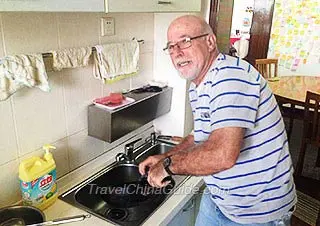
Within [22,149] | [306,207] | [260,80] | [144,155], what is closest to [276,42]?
[306,207]

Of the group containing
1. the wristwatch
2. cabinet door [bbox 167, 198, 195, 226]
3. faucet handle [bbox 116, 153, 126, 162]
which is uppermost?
the wristwatch

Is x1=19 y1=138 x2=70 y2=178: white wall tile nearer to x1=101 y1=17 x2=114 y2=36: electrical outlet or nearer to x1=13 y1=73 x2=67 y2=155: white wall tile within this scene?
x1=13 y1=73 x2=67 y2=155: white wall tile

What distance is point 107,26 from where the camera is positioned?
1382 mm

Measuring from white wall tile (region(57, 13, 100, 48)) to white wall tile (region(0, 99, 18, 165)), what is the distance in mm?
319

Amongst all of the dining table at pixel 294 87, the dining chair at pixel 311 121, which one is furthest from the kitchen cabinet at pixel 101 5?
the dining table at pixel 294 87

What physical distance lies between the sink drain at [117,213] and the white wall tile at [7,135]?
0.43 metres

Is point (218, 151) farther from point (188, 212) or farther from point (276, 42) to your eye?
point (276, 42)

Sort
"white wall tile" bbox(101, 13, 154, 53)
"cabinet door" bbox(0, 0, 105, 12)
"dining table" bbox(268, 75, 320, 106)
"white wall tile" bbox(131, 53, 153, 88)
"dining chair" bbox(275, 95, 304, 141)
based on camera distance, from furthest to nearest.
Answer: "dining chair" bbox(275, 95, 304, 141)
"dining table" bbox(268, 75, 320, 106)
"white wall tile" bbox(131, 53, 153, 88)
"white wall tile" bbox(101, 13, 154, 53)
"cabinet door" bbox(0, 0, 105, 12)

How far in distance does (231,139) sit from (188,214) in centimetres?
70

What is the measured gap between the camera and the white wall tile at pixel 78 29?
1195mm

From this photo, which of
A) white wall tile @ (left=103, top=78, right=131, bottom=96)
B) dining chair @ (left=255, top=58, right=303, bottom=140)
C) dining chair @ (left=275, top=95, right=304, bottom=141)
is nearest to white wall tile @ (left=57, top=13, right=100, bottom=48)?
white wall tile @ (left=103, top=78, right=131, bottom=96)

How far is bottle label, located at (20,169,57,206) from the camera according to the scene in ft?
3.58

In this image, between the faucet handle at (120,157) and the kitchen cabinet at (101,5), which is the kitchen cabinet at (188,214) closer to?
the faucet handle at (120,157)

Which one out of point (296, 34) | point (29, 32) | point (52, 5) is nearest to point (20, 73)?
point (29, 32)
